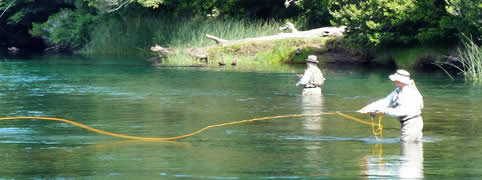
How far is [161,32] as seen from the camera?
164 feet

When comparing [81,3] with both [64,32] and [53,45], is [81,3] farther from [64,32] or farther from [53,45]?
[53,45]

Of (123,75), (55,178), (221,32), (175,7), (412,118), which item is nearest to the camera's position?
(55,178)

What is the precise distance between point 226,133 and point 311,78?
7071mm

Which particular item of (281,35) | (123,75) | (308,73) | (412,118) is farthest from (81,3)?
(412,118)

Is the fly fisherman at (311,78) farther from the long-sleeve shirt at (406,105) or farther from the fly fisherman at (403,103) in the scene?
the long-sleeve shirt at (406,105)

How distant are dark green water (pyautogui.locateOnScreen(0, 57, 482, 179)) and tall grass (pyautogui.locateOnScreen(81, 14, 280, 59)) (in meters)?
16.6

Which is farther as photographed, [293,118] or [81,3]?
[81,3]

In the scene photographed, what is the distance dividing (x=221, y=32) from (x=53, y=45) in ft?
77.0

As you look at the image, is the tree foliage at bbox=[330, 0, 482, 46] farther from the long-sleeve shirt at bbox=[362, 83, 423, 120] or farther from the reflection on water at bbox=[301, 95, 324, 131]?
the long-sleeve shirt at bbox=[362, 83, 423, 120]

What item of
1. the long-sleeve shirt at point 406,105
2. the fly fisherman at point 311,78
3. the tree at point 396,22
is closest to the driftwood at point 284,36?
the tree at point 396,22

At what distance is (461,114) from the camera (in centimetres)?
1778

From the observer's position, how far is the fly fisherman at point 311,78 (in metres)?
20.9

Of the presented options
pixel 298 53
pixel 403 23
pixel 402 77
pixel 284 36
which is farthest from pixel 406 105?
pixel 284 36

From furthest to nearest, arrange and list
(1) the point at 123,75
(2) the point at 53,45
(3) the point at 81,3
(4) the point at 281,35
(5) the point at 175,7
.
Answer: (2) the point at 53,45 < (3) the point at 81,3 < (5) the point at 175,7 < (4) the point at 281,35 < (1) the point at 123,75
